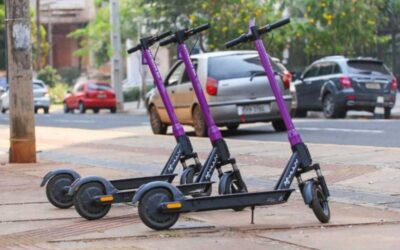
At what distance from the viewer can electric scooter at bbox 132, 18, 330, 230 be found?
21.4 feet

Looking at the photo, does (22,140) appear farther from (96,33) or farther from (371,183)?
(96,33)

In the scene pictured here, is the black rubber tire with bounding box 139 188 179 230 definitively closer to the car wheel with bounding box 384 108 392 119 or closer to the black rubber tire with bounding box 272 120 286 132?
the black rubber tire with bounding box 272 120 286 132

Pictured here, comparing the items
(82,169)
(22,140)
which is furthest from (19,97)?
(82,169)

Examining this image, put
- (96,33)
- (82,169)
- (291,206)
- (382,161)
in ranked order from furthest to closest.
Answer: (96,33)
(82,169)
(382,161)
(291,206)

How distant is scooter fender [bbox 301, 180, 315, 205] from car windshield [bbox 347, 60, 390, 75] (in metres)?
14.9

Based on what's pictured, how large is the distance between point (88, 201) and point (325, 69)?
51.8 feet

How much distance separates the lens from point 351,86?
2094 cm

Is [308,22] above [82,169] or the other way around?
above

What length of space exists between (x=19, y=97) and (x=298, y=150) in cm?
613

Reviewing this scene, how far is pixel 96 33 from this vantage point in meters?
48.8

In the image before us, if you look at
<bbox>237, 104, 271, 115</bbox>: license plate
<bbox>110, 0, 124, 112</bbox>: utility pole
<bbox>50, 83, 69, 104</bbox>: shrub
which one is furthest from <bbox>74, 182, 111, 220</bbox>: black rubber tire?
<bbox>50, 83, 69, 104</bbox>: shrub

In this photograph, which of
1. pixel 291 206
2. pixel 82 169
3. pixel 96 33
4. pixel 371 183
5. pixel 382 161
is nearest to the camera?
pixel 291 206

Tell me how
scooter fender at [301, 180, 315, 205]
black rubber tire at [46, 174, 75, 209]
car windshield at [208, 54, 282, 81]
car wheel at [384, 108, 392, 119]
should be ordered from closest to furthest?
scooter fender at [301, 180, 315, 205] < black rubber tire at [46, 174, 75, 209] < car windshield at [208, 54, 282, 81] < car wheel at [384, 108, 392, 119]

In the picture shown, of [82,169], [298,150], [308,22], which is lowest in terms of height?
[82,169]
